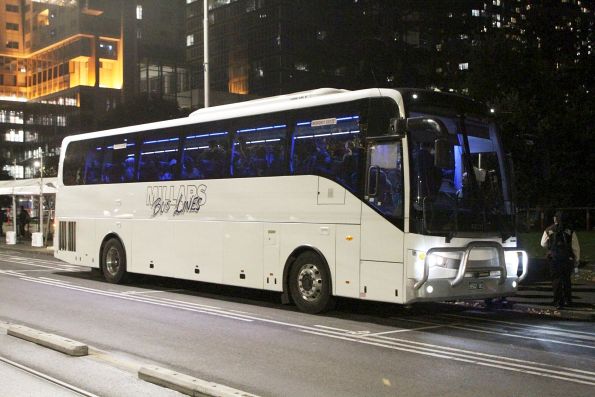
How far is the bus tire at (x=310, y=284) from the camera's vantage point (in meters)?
12.4

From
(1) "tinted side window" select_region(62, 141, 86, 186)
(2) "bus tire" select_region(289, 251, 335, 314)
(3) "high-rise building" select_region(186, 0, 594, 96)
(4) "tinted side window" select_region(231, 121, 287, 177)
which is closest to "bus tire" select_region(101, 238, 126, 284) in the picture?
(1) "tinted side window" select_region(62, 141, 86, 186)

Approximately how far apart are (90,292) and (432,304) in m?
7.23

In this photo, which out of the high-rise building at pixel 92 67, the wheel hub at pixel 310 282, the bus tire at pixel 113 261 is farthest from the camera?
the high-rise building at pixel 92 67

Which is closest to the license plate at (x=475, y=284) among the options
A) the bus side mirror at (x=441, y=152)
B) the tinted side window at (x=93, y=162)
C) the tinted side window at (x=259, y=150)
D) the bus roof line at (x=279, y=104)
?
the bus side mirror at (x=441, y=152)

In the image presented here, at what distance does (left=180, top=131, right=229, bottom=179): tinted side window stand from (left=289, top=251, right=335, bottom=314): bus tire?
9.06 feet

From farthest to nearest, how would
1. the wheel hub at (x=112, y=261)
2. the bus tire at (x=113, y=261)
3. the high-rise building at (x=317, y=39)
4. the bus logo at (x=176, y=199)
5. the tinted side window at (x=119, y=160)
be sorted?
1. the high-rise building at (x=317, y=39)
2. the wheel hub at (x=112, y=261)
3. the bus tire at (x=113, y=261)
4. the tinted side window at (x=119, y=160)
5. the bus logo at (x=176, y=199)

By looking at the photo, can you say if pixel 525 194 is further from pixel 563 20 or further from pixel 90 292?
pixel 90 292

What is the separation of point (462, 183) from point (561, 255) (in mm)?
3194

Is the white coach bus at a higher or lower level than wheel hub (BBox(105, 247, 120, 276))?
higher

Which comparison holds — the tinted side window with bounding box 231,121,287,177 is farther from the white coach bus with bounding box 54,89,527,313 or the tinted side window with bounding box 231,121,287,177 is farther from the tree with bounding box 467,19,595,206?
the tree with bounding box 467,19,595,206

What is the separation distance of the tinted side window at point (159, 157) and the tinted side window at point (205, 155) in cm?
38

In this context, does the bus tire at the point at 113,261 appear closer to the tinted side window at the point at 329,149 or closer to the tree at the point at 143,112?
the tinted side window at the point at 329,149

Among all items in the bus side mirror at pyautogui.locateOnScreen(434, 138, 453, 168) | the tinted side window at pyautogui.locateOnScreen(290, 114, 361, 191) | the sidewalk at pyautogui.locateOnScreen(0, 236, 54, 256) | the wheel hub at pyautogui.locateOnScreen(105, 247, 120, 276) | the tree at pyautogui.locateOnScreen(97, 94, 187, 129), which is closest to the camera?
the bus side mirror at pyautogui.locateOnScreen(434, 138, 453, 168)

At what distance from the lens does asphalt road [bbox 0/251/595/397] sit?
738 cm
